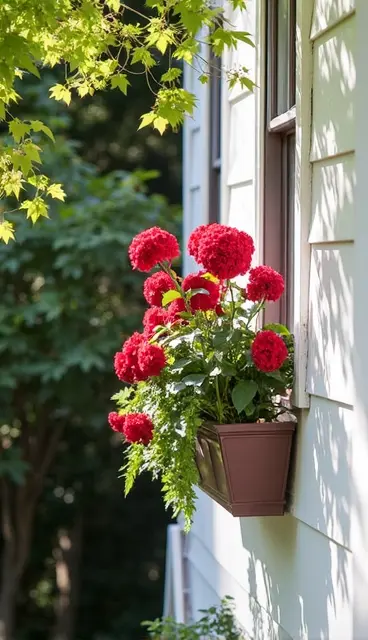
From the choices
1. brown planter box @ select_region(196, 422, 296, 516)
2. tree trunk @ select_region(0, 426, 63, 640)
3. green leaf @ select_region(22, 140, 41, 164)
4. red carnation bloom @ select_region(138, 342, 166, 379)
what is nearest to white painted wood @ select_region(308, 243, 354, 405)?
brown planter box @ select_region(196, 422, 296, 516)

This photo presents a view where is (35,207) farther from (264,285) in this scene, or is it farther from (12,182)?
(264,285)

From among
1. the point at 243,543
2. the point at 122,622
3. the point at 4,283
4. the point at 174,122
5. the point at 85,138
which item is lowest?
the point at 122,622

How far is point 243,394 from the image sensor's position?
309cm

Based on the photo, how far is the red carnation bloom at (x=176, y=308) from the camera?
3379 mm

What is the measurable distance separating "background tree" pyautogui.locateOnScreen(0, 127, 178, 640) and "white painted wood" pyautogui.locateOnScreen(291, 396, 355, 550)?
579 centimetres

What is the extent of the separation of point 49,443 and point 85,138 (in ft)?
12.0

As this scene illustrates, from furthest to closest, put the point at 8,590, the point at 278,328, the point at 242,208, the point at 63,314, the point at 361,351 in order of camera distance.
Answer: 1. the point at 8,590
2. the point at 63,314
3. the point at 242,208
4. the point at 278,328
5. the point at 361,351

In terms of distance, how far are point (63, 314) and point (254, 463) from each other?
6.22 metres

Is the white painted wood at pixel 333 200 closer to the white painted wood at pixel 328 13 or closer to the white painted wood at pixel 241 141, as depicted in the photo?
the white painted wood at pixel 328 13

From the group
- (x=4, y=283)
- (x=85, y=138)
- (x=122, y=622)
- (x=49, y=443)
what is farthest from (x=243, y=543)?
(x=85, y=138)

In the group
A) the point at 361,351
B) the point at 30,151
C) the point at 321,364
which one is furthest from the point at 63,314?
the point at 361,351

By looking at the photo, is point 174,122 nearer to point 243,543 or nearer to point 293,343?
point 293,343

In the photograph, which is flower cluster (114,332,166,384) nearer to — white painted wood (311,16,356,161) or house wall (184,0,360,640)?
house wall (184,0,360,640)

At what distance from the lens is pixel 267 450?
3.15 metres
